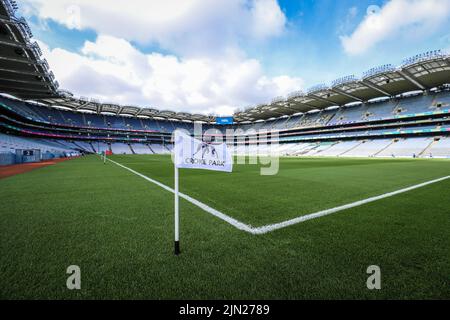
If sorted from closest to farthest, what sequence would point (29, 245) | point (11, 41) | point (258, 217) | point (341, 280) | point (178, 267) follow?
point (341, 280) → point (178, 267) → point (29, 245) → point (258, 217) → point (11, 41)

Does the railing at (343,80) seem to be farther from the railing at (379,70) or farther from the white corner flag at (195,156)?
the white corner flag at (195,156)

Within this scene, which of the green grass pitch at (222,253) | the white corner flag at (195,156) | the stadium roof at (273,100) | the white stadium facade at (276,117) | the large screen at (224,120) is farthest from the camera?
the large screen at (224,120)

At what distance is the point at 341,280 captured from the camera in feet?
6.44

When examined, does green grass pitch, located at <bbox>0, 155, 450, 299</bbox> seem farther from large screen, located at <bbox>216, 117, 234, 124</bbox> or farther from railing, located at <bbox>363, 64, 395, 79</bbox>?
large screen, located at <bbox>216, 117, 234, 124</bbox>

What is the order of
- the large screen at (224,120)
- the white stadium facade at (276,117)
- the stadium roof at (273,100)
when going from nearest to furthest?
the stadium roof at (273,100)
the white stadium facade at (276,117)
the large screen at (224,120)

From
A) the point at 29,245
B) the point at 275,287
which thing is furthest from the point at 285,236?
the point at 29,245

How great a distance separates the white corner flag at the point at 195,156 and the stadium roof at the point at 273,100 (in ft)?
76.3

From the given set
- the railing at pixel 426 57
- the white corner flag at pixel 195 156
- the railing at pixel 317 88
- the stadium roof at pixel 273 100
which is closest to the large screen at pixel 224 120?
the stadium roof at pixel 273 100

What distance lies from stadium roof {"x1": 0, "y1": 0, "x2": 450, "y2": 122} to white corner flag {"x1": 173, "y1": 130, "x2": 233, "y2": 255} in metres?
23.3

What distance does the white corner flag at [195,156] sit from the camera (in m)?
2.47

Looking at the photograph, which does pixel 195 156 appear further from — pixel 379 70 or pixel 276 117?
pixel 276 117
